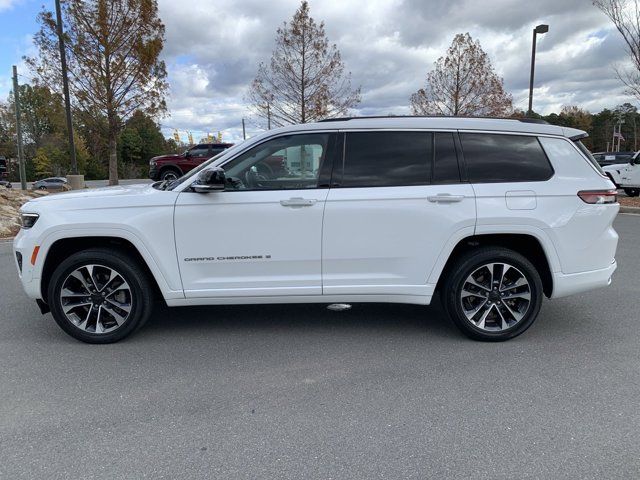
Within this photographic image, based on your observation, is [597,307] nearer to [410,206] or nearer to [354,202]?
[410,206]

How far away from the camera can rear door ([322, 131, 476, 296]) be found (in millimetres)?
3908

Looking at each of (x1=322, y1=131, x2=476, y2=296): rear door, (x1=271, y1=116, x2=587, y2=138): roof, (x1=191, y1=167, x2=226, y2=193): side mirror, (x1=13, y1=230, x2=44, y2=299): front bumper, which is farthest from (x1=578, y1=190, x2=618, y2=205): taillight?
(x1=13, y1=230, x2=44, y2=299): front bumper

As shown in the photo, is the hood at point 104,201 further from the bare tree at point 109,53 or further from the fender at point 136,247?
the bare tree at point 109,53

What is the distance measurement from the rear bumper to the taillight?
60 centimetres

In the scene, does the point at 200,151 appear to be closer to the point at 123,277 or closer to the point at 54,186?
the point at 54,186

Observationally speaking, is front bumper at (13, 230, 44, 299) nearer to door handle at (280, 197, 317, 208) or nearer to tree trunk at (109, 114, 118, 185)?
door handle at (280, 197, 317, 208)

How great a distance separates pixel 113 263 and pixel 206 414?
165 cm

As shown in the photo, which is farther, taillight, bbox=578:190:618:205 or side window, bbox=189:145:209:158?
side window, bbox=189:145:209:158

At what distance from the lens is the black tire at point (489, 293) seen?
4.00m

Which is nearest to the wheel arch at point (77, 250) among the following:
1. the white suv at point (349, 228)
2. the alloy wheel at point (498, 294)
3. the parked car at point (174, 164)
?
the white suv at point (349, 228)

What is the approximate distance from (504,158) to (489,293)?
115 cm

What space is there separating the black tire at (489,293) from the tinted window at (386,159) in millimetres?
764

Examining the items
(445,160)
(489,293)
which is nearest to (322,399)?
(489,293)

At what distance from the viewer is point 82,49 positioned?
17.6 meters
